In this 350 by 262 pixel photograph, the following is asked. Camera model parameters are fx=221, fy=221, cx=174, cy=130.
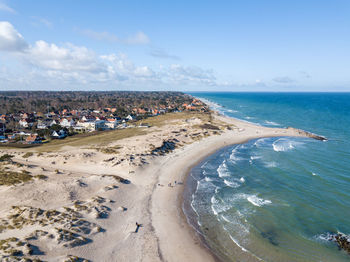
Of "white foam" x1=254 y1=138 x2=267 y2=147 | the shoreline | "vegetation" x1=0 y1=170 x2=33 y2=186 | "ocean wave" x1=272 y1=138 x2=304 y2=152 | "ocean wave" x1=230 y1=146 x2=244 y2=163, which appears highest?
"vegetation" x1=0 y1=170 x2=33 y2=186

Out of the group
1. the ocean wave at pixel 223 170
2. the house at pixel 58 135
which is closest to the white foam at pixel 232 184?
the ocean wave at pixel 223 170

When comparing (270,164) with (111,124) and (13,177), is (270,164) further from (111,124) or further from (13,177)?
(111,124)

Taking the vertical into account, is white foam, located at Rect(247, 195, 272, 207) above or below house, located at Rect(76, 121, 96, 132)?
below

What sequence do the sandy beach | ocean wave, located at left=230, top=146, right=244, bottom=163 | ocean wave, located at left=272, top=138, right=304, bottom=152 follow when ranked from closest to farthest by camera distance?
the sandy beach
ocean wave, located at left=230, top=146, right=244, bottom=163
ocean wave, located at left=272, top=138, right=304, bottom=152

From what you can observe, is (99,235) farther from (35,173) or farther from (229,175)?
(229,175)

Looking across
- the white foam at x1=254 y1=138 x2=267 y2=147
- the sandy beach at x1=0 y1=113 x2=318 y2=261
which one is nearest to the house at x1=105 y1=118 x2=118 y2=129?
the sandy beach at x1=0 y1=113 x2=318 y2=261

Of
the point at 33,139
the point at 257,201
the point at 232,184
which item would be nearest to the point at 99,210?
the point at 257,201

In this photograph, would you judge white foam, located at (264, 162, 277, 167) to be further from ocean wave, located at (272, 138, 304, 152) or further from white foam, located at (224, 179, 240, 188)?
white foam, located at (224, 179, 240, 188)
